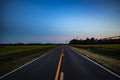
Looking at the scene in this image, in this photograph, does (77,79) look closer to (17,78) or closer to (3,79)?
(17,78)

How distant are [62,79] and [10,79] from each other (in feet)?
8.37

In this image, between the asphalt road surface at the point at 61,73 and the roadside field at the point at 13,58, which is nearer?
the asphalt road surface at the point at 61,73

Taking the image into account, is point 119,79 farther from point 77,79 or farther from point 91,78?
point 77,79

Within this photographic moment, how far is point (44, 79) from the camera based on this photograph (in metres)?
7.63

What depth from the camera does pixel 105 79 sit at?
25.1 ft

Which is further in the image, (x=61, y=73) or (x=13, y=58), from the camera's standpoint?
(x=13, y=58)

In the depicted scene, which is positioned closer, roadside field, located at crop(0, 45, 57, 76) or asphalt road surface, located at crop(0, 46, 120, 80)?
asphalt road surface, located at crop(0, 46, 120, 80)

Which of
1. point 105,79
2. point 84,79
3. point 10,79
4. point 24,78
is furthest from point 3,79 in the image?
point 105,79

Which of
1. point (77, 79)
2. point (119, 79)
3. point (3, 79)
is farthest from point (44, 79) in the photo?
point (119, 79)

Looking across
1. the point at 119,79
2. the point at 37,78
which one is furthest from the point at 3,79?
the point at 119,79

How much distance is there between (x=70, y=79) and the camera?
764 cm

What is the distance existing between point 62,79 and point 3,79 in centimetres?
292

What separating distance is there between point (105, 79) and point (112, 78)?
17.9 inches

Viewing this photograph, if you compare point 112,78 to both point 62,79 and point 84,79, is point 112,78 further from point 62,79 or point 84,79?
point 62,79
